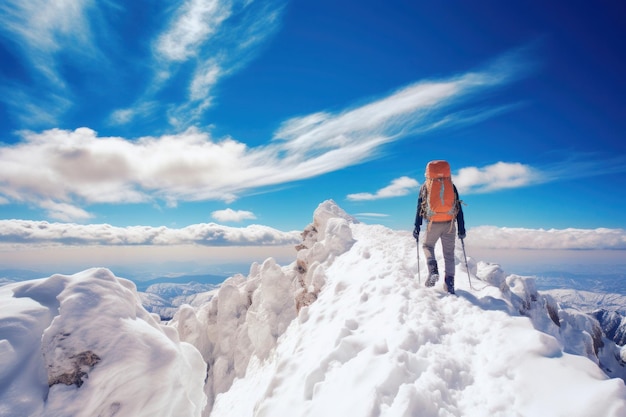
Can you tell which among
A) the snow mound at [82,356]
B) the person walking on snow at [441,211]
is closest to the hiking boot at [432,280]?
the person walking on snow at [441,211]

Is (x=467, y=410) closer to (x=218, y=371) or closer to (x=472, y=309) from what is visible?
(x=472, y=309)

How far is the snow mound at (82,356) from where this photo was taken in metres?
6.96

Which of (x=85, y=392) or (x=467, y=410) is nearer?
(x=467, y=410)

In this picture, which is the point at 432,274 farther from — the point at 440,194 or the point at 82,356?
the point at 82,356

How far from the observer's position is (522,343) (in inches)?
251

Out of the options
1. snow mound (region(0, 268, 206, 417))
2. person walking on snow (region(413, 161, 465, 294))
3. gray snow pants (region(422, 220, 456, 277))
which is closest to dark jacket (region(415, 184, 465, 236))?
person walking on snow (region(413, 161, 465, 294))

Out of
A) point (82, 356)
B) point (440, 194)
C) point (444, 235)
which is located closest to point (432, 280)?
point (444, 235)

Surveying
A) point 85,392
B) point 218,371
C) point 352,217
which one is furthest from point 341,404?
point 218,371

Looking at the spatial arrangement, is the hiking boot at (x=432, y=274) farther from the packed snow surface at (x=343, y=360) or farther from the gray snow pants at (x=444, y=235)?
the packed snow surface at (x=343, y=360)

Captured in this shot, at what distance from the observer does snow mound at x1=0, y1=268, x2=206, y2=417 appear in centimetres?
696

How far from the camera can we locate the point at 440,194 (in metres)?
10.8

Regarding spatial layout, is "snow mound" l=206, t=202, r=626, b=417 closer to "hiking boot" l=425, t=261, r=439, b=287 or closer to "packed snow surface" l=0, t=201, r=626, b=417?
"packed snow surface" l=0, t=201, r=626, b=417

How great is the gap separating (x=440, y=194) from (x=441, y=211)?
613mm

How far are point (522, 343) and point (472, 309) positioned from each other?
2.55 metres
